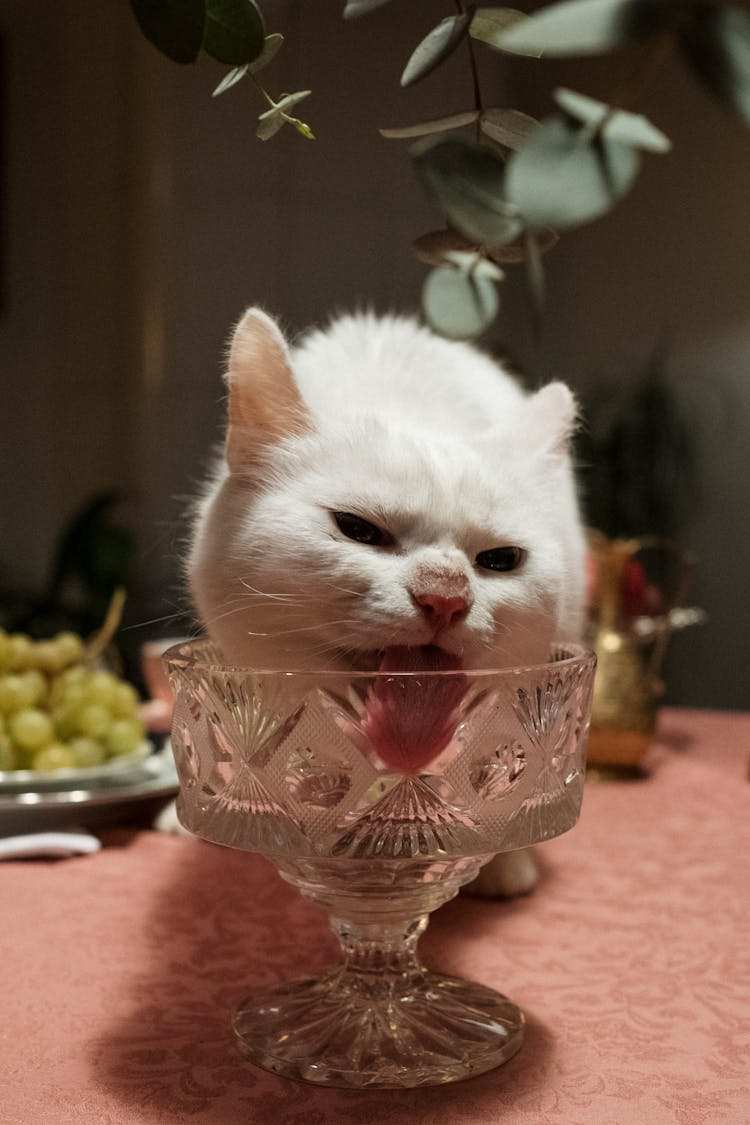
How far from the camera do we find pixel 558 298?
3.96 metres

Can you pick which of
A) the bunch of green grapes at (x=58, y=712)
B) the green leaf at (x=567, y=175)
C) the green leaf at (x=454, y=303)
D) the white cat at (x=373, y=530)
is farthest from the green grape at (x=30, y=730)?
the green leaf at (x=567, y=175)

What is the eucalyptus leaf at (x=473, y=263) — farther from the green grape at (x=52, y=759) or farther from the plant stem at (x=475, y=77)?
the green grape at (x=52, y=759)

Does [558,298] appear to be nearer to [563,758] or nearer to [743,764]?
[743,764]

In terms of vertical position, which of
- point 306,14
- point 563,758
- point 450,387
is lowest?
point 563,758

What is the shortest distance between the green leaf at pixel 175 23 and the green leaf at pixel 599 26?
25 centimetres

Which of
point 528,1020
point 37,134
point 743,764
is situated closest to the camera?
point 528,1020

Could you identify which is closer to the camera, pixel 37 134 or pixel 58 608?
pixel 58 608

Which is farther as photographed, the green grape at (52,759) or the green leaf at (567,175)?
the green grape at (52,759)

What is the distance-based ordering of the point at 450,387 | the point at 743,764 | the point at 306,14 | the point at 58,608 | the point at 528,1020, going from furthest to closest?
the point at 306,14
the point at 58,608
the point at 743,764
the point at 450,387
the point at 528,1020

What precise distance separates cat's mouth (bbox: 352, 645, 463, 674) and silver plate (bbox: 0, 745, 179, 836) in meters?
0.57

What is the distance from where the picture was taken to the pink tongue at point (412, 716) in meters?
0.61

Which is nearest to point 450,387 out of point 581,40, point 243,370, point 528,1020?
point 243,370

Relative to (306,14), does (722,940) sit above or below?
below

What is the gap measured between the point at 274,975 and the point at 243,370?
1.52 feet
